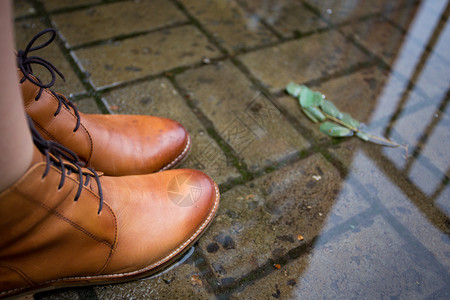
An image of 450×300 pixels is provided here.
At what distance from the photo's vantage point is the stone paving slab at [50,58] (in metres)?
1.46

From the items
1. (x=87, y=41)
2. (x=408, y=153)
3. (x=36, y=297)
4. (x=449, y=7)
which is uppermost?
(x=449, y=7)

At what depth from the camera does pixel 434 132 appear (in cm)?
144

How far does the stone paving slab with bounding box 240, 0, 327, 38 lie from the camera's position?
1.89m

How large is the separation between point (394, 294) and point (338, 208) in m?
0.29

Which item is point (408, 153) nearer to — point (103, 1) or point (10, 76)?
point (10, 76)

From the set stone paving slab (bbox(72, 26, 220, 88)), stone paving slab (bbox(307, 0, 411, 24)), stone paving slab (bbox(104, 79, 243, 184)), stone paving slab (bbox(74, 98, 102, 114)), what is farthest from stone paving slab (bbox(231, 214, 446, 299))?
stone paving slab (bbox(307, 0, 411, 24))

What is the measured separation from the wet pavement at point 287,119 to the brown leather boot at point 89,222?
75 mm

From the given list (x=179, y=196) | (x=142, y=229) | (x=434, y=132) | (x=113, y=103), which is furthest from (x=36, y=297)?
(x=434, y=132)

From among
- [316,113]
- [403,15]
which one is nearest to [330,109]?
[316,113]

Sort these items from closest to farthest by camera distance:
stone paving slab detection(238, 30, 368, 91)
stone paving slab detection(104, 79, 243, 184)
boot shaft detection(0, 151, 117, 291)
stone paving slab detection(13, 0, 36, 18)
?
boot shaft detection(0, 151, 117, 291), stone paving slab detection(104, 79, 243, 184), stone paving slab detection(238, 30, 368, 91), stone paving slab detection(13, 0, 36, 18)

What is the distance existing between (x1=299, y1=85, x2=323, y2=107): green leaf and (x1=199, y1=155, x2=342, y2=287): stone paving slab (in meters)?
0.29

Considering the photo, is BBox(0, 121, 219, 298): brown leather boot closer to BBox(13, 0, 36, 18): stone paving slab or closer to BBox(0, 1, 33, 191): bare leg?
BBox(0, 1, 33, 191): bare leg

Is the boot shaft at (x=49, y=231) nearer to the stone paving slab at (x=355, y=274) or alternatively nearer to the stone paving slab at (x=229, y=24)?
the stone paving slab at (x=355, y=274)

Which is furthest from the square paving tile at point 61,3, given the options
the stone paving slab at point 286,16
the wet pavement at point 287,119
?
the stone paving slab at point 286,16
